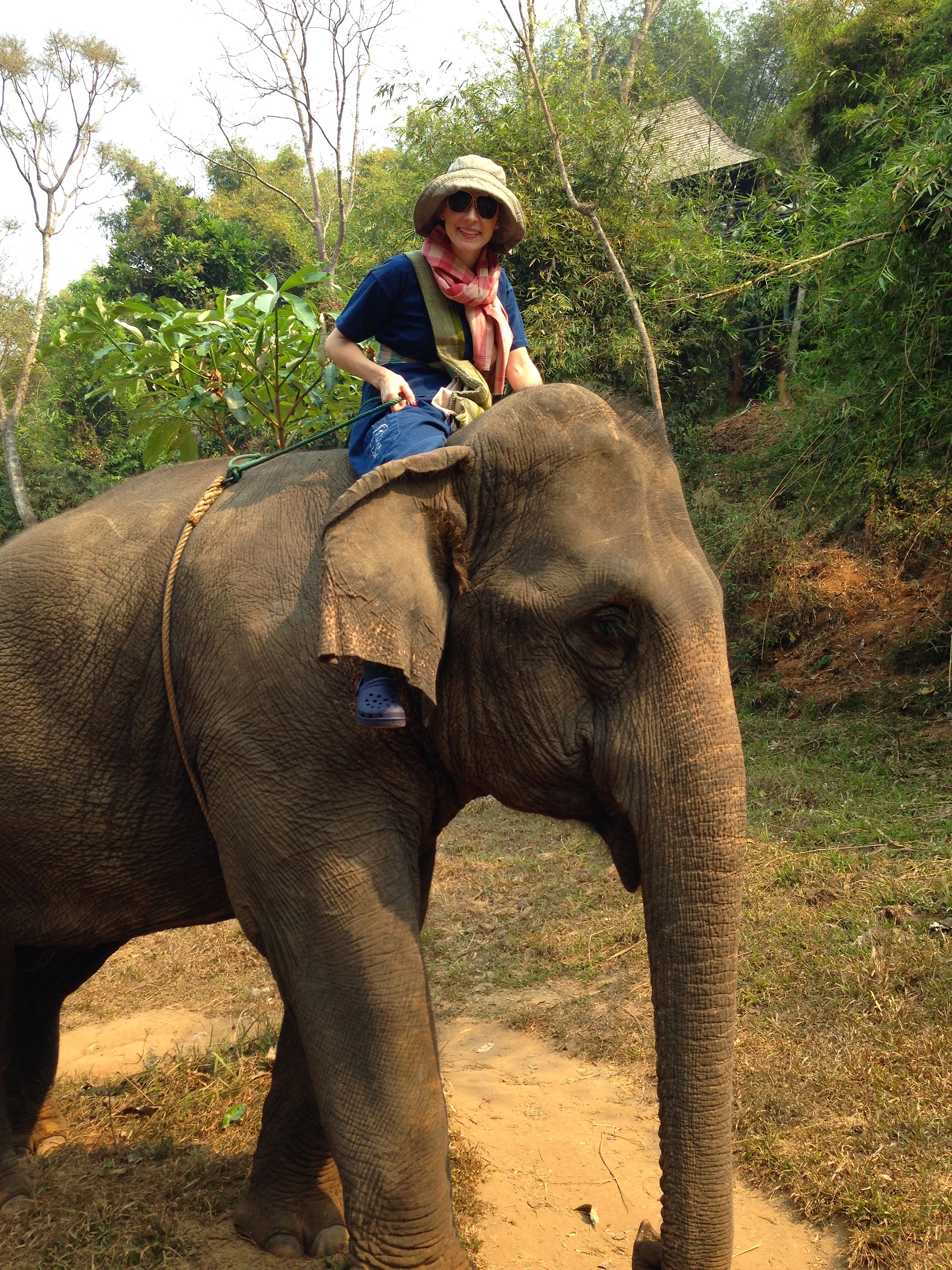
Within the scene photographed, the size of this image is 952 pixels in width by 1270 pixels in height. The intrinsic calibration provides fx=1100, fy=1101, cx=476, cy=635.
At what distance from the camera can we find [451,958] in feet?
18.3

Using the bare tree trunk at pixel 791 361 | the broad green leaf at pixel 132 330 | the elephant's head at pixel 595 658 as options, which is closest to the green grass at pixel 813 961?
the elephant's head at pixel 595 658

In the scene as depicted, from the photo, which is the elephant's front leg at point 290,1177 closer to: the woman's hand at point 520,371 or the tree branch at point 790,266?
the woman's hand at point 520,371

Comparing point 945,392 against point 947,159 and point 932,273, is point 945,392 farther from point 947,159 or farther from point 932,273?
point 947,159

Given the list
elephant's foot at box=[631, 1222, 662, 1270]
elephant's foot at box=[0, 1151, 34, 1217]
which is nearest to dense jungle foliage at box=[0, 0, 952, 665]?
elephant's foot at box=[631, 1222, 662, 1270]

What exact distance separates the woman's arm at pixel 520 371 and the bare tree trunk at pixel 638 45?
12.9 metres

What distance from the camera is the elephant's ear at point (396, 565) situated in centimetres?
229

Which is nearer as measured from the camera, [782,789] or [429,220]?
[429,220]

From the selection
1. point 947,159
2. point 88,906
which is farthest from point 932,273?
point 88,906

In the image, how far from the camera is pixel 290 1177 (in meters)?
3.22

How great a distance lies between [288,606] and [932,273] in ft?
18.6

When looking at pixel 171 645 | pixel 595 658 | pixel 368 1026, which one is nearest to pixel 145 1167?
pixel 368 1026

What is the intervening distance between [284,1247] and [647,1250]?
55.8 inches

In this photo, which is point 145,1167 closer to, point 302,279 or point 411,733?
point 411,733

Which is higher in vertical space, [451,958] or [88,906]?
[88,906]
